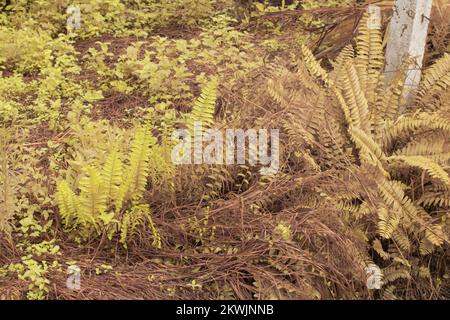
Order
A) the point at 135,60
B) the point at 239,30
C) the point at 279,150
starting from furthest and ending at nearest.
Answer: the point at 239,30 → the point at 135,60 → the point at 279,150

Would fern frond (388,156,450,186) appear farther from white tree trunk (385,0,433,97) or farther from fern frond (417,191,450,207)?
white tree trunk (385,0,433,97)

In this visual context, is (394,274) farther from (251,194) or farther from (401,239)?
(251,194)

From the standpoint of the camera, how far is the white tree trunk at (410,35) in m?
4.81

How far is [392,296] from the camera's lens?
3.97 metres

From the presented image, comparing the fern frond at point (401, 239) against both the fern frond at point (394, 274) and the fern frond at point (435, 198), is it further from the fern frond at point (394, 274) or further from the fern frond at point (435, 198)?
the fern frond at point (435, 198)

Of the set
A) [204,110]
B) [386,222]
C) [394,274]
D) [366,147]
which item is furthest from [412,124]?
[204,110]

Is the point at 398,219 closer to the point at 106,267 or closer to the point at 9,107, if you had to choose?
the point at 106,267

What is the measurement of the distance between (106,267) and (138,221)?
0.37 metres

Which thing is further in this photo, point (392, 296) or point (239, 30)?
point (239, 30)

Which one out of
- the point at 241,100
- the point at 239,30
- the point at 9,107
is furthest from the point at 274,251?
the point at 239,30

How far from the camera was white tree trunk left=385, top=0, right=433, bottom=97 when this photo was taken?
4812 millimetres

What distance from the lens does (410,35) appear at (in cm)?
488
